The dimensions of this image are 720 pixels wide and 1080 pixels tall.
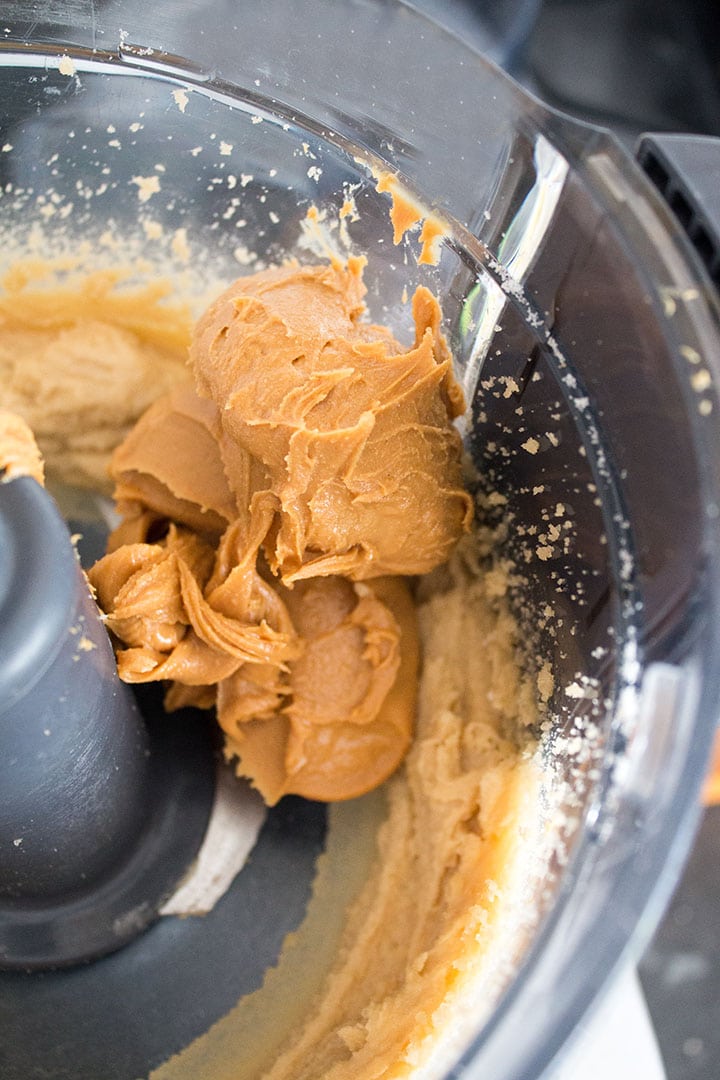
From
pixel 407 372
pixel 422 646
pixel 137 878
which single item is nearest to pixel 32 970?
pixel 137 878

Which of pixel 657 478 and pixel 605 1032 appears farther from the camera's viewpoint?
pixel 605 1032

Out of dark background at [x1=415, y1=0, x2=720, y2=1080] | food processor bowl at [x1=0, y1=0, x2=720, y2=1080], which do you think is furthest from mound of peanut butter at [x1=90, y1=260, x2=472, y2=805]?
→ dark background at [x1=415, y1=0, x2=720, y2=1080]

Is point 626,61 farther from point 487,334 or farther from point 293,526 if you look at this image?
point 293,526

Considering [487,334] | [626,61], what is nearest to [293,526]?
[487,334]

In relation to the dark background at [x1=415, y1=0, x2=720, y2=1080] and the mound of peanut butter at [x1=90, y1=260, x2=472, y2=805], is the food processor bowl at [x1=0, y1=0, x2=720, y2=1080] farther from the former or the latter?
the dark background at [x1=415, y1=0, x2=720, y2=1080]

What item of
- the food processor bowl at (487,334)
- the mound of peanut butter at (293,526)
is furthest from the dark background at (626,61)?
→ the mound of peanut butter at (293,526)

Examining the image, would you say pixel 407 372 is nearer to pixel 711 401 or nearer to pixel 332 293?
pixel 332 293

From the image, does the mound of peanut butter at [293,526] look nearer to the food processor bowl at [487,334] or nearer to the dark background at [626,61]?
the food processor bowl at [487,334]
